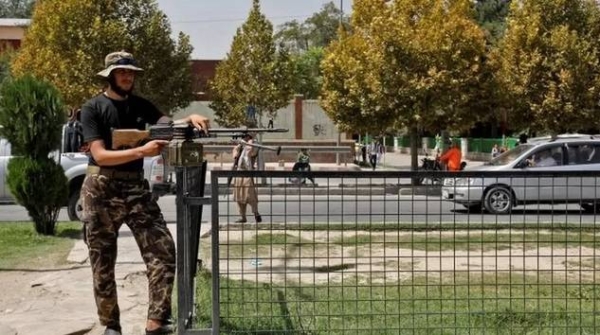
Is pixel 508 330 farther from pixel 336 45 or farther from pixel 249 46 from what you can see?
pixel 249 46

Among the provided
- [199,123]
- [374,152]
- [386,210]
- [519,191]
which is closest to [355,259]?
[386,210]

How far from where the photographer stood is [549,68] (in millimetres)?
30703

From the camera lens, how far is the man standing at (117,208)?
18.1ft

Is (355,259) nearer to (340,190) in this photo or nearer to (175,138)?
(340,190)

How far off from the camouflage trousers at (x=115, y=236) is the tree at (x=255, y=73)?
2814cm

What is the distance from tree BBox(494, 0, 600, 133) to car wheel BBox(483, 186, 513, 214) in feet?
80.8

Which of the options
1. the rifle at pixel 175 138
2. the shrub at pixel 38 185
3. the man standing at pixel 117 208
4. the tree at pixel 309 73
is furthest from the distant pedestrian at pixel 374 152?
the rifle at pixel 175 138

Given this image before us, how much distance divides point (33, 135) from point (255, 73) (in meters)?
23.0

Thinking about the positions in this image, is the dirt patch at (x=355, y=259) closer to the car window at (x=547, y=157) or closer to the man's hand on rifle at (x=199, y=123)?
the man's hand on rifle at (x=199, y=123)

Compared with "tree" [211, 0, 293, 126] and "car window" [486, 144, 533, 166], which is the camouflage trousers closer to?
"car window" [486, 144, 533, 166]

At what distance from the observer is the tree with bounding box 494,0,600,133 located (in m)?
30.3

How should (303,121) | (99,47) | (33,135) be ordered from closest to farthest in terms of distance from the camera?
1. (33,135)
2. (99,47)
3. (303,121)

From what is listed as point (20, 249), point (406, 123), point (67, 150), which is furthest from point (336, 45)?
point (20, 249)

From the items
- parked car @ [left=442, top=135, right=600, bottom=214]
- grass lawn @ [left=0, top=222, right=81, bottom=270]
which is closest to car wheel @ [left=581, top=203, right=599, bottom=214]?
parked car @ [left=442, top=135, right=600, bottom=214]
